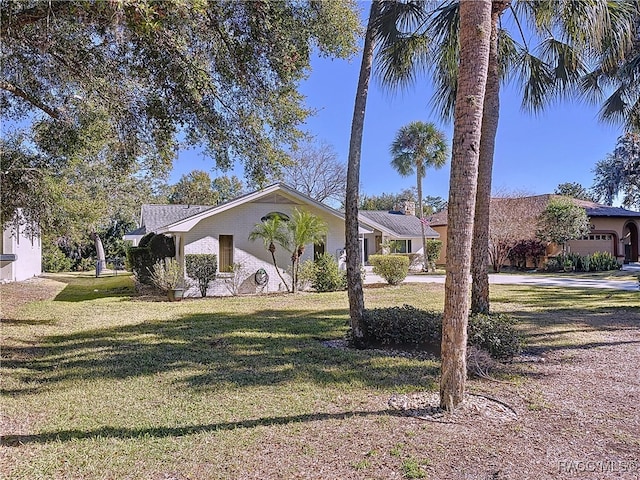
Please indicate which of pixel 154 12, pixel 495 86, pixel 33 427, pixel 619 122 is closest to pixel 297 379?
pixel 33 427

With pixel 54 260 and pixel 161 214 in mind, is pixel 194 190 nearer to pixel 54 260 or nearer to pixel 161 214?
pixel 54 260

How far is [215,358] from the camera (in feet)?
22.5

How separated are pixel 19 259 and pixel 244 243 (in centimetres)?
1140

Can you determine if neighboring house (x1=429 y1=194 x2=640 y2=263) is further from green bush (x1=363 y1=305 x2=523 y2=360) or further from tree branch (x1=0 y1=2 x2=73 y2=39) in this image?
tree branch (x1=0 y1=2 x2=73 y2=39)

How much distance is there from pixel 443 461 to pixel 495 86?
6.23m

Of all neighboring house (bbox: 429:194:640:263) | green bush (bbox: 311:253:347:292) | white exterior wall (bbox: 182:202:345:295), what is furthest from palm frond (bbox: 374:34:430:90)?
neighboring house (bbox: 429:194:640:263)

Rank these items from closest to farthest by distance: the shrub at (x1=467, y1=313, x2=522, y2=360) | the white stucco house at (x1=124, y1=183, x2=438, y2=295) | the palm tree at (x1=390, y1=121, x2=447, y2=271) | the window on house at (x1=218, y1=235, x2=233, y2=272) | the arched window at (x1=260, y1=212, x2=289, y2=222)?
the shrub at (x1=467, y1=313, x2=522, y2=360) → the white stucco house at (x1=124, y1=183, x2=438, y2=295) → the window on house at (x1=218, y1=235, x2=233, y2=272) → the arched window at (x1=260, y1=212, x2=289, y2=222) → the palm tree at (x1=390, y1=121, x2=447, y2=271)

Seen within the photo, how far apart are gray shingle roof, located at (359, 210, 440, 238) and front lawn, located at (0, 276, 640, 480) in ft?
64.9

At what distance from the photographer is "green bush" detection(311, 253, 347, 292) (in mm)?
16656

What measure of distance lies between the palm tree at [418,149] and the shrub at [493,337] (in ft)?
74.5

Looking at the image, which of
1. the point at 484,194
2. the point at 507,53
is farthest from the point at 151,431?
the point at 507,53

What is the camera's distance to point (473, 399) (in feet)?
15.5

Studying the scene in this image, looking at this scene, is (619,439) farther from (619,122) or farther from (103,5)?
(619,122)

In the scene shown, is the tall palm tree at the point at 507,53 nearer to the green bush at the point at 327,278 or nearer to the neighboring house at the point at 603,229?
the green bush at the point at 327,278
